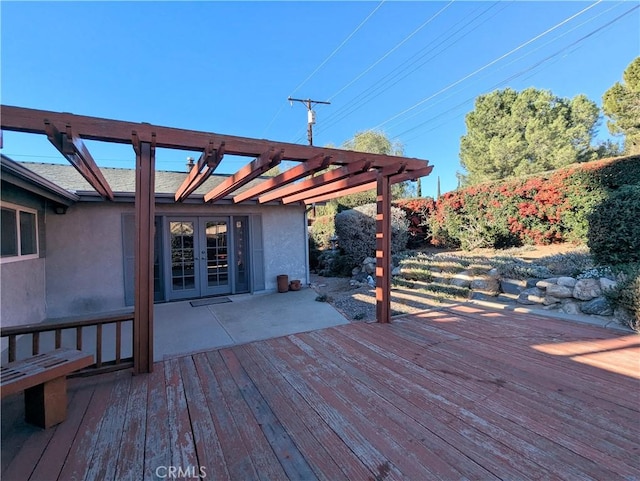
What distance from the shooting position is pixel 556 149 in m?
13.7

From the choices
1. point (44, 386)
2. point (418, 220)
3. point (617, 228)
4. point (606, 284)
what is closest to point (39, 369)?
point (44, 386)

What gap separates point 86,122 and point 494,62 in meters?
11.7

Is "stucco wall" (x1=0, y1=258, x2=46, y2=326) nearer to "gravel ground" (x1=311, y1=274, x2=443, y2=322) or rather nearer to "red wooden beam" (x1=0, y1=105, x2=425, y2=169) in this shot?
"red wooden beam" (x1=0, y1=105, x2=425, y2=169)

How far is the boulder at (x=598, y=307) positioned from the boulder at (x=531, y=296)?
54cm

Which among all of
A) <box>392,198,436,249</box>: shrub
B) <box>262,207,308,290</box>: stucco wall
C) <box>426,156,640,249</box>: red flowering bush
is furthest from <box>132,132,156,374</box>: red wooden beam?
<box>392,198,436,249</box>: shrub

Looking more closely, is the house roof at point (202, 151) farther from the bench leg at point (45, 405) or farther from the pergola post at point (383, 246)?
the bench leg at point (45, 405)

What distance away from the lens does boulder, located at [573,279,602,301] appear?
4246mm

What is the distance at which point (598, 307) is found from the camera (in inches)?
162

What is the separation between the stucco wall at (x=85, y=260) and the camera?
5.27 m

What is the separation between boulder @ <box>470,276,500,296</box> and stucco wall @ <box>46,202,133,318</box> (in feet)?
22.7

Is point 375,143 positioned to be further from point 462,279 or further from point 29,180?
point 29,180

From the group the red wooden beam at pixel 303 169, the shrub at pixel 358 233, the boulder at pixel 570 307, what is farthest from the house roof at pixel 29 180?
the boulder at pixel 570 307

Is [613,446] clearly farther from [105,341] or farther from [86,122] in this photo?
[105,341]

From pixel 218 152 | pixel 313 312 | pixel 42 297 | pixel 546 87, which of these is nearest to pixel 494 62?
pixel 546 87
